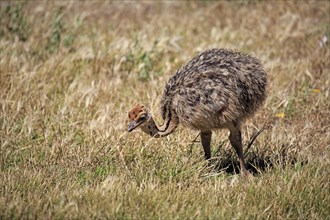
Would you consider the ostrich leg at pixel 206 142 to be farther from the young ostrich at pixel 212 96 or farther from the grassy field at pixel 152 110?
the grassy field at pixel 152 110

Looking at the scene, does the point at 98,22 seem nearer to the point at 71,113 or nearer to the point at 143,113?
the point at 71,113

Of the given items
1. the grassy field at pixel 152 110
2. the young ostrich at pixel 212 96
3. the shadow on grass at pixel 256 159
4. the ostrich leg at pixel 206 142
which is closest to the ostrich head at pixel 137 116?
the young ostrich at pixel 212 96

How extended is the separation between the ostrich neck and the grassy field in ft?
0.76

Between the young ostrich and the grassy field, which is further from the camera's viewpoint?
the young ostrich

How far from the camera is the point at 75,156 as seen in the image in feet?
19.8

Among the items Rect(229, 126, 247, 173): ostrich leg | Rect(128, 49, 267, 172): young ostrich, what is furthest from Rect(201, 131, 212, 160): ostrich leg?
Rect(229, 126, 247, 173): ostrich leg

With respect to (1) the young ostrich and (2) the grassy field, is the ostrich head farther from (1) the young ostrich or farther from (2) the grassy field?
(2) the grassy field

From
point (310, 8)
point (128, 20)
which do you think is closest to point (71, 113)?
point (128, 20)

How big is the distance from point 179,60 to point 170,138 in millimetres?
2771

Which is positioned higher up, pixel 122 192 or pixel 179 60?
pixel 179 60

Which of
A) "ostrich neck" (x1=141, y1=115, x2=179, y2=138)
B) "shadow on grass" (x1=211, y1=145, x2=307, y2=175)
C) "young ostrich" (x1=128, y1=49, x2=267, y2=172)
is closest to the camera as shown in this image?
"young ostrich" (x1=128, y1=49, x2=267, y2=172)

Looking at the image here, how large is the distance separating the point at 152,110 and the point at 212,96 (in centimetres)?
170

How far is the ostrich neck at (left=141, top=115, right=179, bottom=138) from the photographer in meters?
5.87

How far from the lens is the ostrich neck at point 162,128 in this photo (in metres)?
5.87
